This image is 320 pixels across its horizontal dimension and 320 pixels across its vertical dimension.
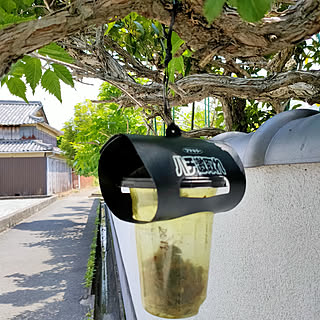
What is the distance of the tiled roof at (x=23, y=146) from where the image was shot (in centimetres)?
2088

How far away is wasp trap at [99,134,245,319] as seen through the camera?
56cm

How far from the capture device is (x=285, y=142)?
2.61 feet

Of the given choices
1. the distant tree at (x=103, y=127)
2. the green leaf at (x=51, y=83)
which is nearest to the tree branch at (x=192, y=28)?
the green leaf at (x=51, y=83)

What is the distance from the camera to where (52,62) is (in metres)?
1.06

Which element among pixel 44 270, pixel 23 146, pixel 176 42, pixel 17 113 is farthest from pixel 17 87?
pixel 17 113

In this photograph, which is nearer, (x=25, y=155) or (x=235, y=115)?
(x=235, y=115)

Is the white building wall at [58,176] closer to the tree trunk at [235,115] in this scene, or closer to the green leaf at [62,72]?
the tree trunk at [235,115]

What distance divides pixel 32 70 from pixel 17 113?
80.6 feet

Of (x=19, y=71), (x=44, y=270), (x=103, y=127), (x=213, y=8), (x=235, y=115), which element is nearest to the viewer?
(x=213, y=8)

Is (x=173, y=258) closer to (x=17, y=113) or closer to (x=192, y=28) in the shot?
(x=192, y=28)

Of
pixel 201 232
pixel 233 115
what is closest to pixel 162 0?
pixel 201 232

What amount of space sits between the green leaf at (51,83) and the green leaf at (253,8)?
0.67 meters

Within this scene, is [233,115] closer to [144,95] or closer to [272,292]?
[144,95]

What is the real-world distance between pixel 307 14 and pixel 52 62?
2.68 ft
